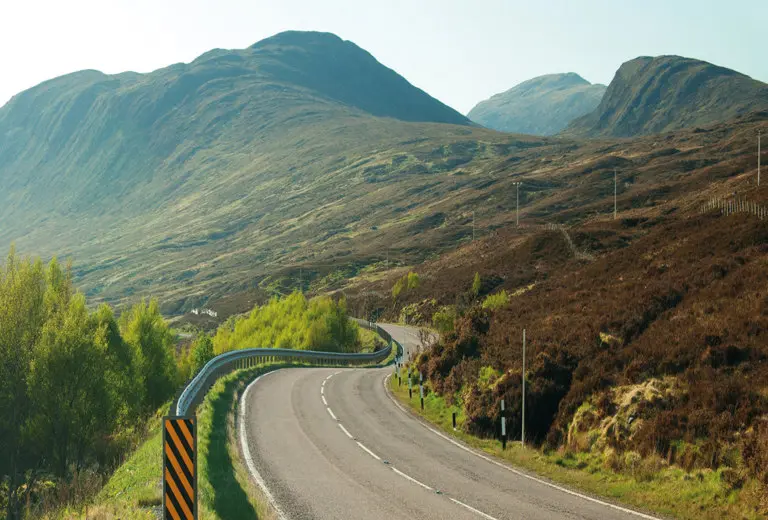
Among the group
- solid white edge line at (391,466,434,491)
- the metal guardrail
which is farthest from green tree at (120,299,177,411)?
solid white edge line at (391,466,434,491)

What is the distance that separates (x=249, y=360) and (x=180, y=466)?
1142 inches

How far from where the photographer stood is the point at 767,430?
15.3 meters

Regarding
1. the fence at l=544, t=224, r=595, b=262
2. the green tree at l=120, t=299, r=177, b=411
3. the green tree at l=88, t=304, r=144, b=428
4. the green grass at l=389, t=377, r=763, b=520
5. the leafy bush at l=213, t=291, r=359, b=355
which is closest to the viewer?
the green grass at l=389, t=377, r=763, b=520

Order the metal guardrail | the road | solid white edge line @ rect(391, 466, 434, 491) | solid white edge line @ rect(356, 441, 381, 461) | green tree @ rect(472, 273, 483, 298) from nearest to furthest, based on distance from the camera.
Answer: the road, solid white edge line @ rect(391, 466, 434, 491), the metal guardrail, solid white edge line @ rect(356, 441, 381, 461), green tree @ rect(472, 273, 483, 298)

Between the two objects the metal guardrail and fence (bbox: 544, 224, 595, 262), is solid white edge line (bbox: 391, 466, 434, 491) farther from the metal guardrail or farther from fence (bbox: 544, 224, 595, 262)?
fence (bbox: 544, 224, 595, 262)

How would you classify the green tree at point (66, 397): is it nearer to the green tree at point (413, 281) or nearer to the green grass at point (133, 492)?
the green grass at point (133, 492)

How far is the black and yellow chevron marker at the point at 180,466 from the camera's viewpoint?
31.5ft

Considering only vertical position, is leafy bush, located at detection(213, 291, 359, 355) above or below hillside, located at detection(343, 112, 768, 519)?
below

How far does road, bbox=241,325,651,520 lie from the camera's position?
571 inches

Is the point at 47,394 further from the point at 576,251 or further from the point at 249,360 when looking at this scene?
the point at 576,251

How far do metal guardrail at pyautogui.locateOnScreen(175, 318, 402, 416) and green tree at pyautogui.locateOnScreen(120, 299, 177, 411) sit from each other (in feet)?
28.0

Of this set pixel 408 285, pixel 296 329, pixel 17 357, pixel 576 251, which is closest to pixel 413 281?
pixel 408 285

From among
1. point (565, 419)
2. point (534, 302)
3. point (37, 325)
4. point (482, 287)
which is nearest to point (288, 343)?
point (482, 287)

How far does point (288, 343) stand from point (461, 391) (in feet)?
119
